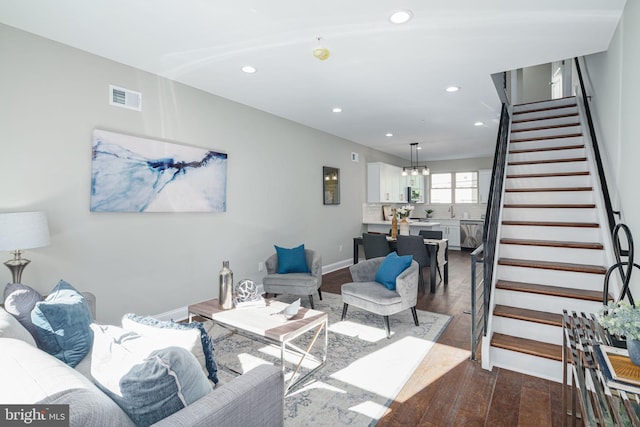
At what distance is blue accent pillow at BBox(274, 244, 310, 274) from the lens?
165 inches

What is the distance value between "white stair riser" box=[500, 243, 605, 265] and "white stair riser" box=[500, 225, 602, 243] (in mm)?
236

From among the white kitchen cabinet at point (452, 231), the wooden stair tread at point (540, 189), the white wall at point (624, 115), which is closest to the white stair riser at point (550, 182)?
the wooden stair tread at point (540, 189)

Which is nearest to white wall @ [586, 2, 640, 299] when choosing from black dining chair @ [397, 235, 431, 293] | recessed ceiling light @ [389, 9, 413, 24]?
recessed ceiling light @ [389, 9, 413, 24]

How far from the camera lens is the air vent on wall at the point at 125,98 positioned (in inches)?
124

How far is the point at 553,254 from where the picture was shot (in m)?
3.20

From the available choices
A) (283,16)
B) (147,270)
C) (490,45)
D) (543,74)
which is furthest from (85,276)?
(543,74)

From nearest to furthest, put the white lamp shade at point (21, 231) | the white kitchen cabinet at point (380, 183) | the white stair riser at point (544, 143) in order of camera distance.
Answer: the white lamp shade at point (21, 231)
the white stair riser at point (544, 143)
the white kitchen cabinet at point (380, 183)

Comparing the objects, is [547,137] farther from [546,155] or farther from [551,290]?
[551,290]

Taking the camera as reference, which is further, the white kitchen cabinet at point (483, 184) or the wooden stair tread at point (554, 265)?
the white kitchen cabinet at point (483, 184)

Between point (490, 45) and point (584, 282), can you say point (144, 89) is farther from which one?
point (584, 282)

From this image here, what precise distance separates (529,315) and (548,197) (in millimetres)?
1737

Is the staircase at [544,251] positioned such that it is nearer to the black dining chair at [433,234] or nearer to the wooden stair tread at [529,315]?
the wooden stair tread at [529,315]

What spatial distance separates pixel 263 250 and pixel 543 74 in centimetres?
831

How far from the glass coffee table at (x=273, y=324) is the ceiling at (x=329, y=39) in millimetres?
2318
